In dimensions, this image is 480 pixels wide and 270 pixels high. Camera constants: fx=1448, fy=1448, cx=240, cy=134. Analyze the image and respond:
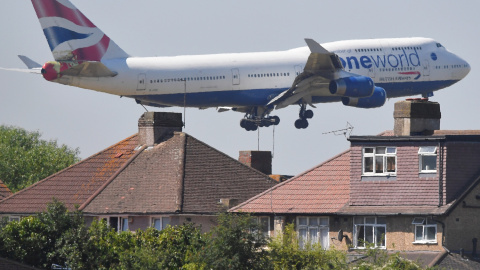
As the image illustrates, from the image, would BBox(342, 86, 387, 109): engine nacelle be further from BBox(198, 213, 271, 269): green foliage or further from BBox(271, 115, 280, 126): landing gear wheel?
BBox(198, 213, 271, 269): green foliage

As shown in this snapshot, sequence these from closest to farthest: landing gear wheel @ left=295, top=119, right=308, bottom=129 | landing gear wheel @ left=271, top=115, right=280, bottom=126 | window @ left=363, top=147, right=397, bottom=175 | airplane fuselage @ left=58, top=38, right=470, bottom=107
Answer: window @ left=363, top=147, right=397, bottom=175, airplane fuselage @ left=58, top=38, right=470, bottom=107, landing gear wheel @ left=271, top=115, right=280, bottom=126, landing gear wheel @ left=295, top=119, right=308, bottom=129

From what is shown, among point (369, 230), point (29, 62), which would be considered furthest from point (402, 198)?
point (29, 62)

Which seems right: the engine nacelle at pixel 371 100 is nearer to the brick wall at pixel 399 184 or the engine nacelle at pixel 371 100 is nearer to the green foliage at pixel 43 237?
the brick wall at pixel 399 184

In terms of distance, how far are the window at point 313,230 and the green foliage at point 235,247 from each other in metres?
5.86

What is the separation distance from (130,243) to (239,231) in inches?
219

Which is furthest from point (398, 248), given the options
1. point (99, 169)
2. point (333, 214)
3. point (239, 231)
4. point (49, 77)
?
point (49, 77)

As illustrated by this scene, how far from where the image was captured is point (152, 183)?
54.4 metres

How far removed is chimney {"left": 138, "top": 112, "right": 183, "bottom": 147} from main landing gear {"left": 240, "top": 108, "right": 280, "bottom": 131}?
103ft

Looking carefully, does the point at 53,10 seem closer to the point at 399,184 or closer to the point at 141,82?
the point at 141,82

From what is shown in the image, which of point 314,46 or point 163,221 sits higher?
point 314,46

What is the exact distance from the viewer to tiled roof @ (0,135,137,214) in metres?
56.5

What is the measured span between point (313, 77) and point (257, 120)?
500 cm

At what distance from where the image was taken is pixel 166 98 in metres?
86.8

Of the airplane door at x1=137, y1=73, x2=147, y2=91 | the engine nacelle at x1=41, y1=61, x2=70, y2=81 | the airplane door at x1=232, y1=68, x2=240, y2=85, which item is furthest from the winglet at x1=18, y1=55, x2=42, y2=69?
the airplane door at x1=232, y1=68, x2=240, y2=85
